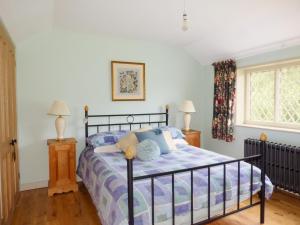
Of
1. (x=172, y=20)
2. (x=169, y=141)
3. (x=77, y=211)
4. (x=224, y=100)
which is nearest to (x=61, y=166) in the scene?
(x=77, y=211)

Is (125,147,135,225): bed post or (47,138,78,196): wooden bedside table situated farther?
(47,138,78,196): wooden bedside table

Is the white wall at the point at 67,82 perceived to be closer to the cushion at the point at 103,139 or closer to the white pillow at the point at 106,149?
the cushion at the point at 103,139

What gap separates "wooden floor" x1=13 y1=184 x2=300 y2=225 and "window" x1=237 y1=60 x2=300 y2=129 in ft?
3.70

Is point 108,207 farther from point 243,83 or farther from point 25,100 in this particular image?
point 243,83

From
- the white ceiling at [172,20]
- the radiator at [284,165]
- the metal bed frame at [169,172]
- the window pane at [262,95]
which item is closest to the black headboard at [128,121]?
the metal bed frame at [169,172]

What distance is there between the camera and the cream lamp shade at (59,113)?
124 inches

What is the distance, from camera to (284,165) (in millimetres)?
3094

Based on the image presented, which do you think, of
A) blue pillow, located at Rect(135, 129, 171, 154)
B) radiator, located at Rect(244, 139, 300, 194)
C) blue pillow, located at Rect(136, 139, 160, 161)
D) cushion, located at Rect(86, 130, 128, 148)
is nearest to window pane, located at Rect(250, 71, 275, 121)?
radiator, located at Rect(244, 139, 300, 194)

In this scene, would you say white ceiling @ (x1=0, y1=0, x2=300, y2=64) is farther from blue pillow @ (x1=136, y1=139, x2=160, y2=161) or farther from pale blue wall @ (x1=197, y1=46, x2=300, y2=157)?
blue pillow @ (x1=136, y1=139, x2=160, y2=161)

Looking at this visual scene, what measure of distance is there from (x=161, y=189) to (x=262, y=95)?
2.73 meters

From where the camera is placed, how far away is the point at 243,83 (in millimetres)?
4055

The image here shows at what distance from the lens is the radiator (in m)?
2.96

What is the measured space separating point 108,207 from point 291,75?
10.1 feet

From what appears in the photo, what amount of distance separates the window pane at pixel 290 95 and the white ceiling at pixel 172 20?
43 cm
